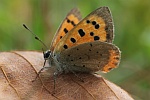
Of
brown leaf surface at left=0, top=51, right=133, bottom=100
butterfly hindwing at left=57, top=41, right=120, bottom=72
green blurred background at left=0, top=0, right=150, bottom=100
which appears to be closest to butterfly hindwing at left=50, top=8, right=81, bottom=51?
butterfly hindwing at left=57, top=41, right=120, bottom=72

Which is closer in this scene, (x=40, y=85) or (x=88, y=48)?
(x=40, y=85)

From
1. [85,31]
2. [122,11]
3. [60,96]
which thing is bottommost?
[60,96]

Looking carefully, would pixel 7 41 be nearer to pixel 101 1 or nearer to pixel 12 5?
pixel 12 5

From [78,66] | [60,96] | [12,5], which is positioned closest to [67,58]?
[78,66]

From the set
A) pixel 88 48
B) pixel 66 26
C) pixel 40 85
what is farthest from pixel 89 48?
pixel 40 85

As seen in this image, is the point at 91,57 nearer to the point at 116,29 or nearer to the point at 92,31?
the point at 92,31

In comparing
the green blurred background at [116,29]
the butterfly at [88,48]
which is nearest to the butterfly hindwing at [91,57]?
the butterfly at [88,48]

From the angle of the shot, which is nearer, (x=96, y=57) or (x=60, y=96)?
(x=60, y=96)
